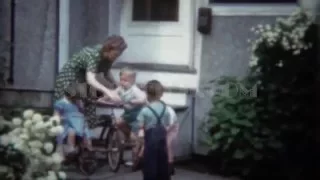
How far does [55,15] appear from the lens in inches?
211

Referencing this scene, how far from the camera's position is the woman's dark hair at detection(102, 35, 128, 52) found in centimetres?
499

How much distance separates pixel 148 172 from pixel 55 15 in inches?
49.7

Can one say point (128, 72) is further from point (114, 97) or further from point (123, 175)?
point (123, 175)

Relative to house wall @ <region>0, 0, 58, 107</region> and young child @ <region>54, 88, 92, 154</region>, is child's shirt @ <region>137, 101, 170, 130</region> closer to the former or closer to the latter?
young child @ <region>54, 88, 92, 154</region>

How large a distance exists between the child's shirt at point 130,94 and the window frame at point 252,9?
2.46ft

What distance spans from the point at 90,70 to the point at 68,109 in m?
0.25

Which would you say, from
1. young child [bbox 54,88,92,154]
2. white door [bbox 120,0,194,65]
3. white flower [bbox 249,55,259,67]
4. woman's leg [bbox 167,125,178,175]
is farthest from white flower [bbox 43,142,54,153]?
white flower [bbox 249,55,259,67]

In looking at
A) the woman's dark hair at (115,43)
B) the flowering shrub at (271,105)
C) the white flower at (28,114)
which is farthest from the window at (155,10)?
the white flower at (28,114)

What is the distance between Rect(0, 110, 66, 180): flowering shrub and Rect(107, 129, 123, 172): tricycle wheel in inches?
19.6

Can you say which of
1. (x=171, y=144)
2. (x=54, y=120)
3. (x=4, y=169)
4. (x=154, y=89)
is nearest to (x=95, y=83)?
(x=154, y=89)

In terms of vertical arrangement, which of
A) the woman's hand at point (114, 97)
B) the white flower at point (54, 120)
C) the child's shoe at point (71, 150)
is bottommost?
the child's shoe at point (71, 150)

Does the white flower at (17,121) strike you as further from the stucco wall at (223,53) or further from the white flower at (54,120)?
the stucco wall at (223,53)

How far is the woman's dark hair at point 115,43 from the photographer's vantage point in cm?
499

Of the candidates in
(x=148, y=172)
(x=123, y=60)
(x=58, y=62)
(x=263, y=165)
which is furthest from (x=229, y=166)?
(x=58, y=62)
